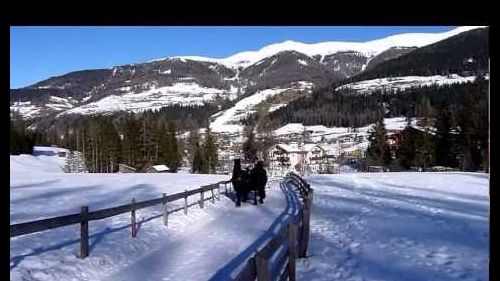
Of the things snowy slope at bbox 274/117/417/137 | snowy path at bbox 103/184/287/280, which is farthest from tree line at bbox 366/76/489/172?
snowy slope at bbox 274/117/417/137

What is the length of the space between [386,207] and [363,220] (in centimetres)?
432

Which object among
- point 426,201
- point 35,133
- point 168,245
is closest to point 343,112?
point 35,133

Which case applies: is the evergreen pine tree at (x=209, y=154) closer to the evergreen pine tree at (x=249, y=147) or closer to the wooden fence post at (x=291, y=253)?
the evergreen pine tree at (x=249, y=147)

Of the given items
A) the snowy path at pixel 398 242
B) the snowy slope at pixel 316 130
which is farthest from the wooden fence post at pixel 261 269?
the snowy slope at pixel 316 130

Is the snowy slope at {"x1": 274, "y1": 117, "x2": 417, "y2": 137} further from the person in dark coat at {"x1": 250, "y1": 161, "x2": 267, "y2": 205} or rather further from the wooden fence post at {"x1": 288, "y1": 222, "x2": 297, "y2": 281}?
the wooden fence post at {"x1": 288, "y1": 222, "x2": 297, "y2": 281}

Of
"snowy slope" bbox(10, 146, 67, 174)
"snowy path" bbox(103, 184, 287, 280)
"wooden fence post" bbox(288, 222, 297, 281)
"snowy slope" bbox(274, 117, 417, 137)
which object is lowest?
"snowy slope" bbox(10, 146, 67, 174)

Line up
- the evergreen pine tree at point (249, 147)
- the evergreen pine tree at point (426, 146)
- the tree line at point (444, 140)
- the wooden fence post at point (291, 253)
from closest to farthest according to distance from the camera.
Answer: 1. the wooden fence post at point (291, 253)
2. the tree line at point (444, 140)
3. the evergreen pine tree at point (249, 147)
4. the evergreen pine tree at point (426, 146)

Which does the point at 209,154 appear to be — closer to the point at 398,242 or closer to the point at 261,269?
the point at 398,242

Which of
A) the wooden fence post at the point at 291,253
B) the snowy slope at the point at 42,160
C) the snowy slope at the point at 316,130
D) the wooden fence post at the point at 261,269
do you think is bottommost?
the snowy slope at the point at 42,160

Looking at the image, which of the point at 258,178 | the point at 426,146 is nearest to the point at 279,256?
the point at 258,178

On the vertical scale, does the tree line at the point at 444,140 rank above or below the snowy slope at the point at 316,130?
below

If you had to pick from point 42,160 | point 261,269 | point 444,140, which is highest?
point 444,140

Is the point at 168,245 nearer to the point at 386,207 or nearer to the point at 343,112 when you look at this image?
the point at 386,207
